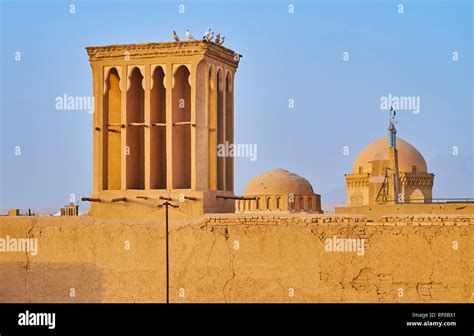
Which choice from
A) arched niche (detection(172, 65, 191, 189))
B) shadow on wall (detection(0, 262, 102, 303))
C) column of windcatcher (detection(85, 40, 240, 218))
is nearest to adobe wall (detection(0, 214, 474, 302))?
shadow on wall (detection(0, 262, 102, 303))

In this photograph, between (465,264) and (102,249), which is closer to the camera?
(465,264)

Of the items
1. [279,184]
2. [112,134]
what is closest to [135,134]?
[112,134]

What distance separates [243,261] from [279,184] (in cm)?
2939

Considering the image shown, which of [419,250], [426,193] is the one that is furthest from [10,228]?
[426,193]

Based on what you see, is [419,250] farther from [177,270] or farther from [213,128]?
[213,128]

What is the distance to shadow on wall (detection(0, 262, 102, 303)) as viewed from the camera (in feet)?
64.1

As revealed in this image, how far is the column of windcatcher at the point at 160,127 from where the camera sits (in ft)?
69.5

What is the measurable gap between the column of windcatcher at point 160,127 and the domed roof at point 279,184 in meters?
24.5

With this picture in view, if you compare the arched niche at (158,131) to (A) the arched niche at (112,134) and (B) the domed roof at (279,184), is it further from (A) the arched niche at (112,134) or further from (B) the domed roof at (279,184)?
(B) the domed roof at (279,184)

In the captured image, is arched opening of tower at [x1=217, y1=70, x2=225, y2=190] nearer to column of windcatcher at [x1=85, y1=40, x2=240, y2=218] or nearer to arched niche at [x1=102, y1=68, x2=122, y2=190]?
column of windcatcher at [x1=85, y1=40, x2=240, y2=218]

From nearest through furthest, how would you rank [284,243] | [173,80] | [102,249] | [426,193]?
[284,243] < [102,249] < [173,80] < [426,193]

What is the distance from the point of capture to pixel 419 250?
17.5m

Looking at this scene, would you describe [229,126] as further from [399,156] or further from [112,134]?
[399,156]
